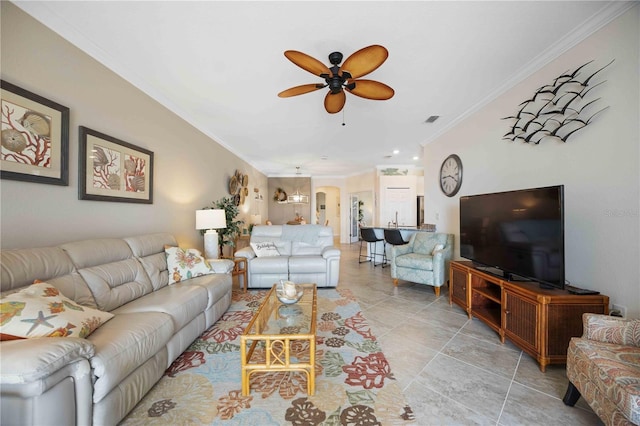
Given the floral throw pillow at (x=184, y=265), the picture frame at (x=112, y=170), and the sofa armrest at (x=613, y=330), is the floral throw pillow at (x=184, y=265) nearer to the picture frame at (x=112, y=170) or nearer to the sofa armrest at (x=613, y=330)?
the picture frame at (x=112, y=170)

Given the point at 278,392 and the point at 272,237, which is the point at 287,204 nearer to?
the point at 272,237

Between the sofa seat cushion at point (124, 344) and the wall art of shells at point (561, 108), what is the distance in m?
3.47

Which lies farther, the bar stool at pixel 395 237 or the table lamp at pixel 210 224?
the bar stool at pixel 395 237

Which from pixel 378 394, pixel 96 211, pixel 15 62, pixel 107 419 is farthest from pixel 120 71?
pixel 378 394

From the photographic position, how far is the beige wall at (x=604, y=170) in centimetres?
157

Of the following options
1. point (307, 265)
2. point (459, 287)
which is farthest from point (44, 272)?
point (459, 287)

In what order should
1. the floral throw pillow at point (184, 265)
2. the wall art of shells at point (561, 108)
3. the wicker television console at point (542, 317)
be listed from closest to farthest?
1. the wicker television console at point (542, 317)
2. the wall art of shells at point (561, 108)
3. the floral throw pillow at point (184, 265)

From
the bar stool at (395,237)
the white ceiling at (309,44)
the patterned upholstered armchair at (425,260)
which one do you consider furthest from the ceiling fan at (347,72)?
the bar stool at (395,237)

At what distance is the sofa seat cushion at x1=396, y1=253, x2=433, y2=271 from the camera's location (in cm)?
338

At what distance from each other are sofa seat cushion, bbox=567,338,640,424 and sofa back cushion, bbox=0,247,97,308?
296 cm

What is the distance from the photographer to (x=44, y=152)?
65.4 inches

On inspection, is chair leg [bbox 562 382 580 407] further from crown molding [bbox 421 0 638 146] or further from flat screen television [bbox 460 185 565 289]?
crown molding [bbox 421 0 638 146]

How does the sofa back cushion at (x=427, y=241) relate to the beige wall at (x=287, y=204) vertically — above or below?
below

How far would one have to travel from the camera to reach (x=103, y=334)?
131 centimetres
